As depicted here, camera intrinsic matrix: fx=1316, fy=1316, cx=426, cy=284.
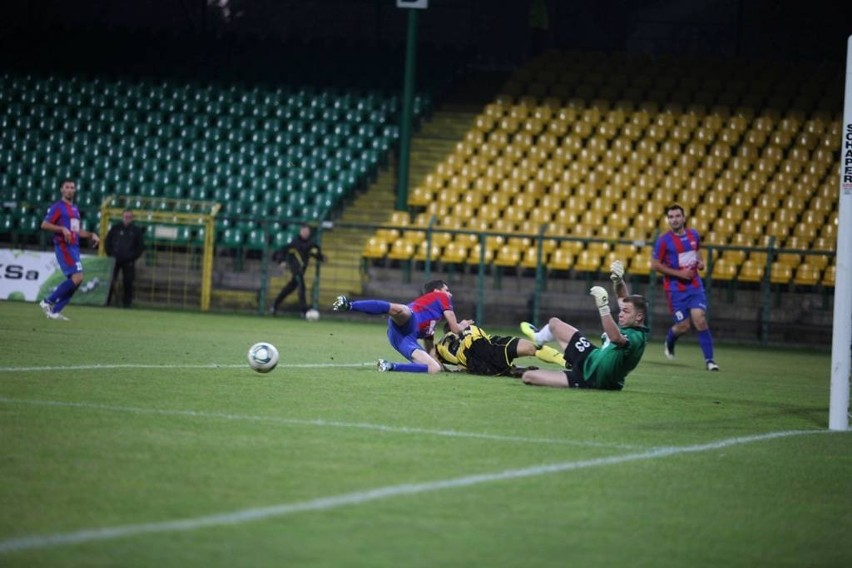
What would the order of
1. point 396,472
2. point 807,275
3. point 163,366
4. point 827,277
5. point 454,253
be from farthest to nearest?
point 454,253 → point 807,275 → point 827,277 → point 163,366 → point 396,472

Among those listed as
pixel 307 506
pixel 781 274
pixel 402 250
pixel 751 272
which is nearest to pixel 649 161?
pixel 751 272

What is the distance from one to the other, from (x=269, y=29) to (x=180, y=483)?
104 ft

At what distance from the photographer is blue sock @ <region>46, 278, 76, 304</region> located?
20.8 m

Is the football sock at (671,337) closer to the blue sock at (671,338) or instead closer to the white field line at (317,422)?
the blue sock at (671,338)

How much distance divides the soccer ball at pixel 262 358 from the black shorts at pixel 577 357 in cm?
A: 284

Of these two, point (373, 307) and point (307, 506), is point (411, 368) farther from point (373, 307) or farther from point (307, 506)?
point (307, 506)

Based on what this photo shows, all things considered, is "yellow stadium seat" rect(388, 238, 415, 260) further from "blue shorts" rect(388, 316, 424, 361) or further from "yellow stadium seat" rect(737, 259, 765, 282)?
"blue shorts" rect(388, 316, 424, 361)

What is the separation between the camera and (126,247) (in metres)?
27.3

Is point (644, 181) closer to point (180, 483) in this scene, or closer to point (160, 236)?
point (160, 236)

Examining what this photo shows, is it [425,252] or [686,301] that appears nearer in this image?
[686,301]

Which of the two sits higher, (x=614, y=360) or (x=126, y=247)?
(x=126, y=247)

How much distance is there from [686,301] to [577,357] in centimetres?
562

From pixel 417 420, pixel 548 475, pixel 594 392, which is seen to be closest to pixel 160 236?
pixel 594 392

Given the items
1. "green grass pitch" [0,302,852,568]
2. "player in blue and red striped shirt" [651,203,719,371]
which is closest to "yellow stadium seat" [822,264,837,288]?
"player in blue and red striped shirt" [651,203,719,371]
